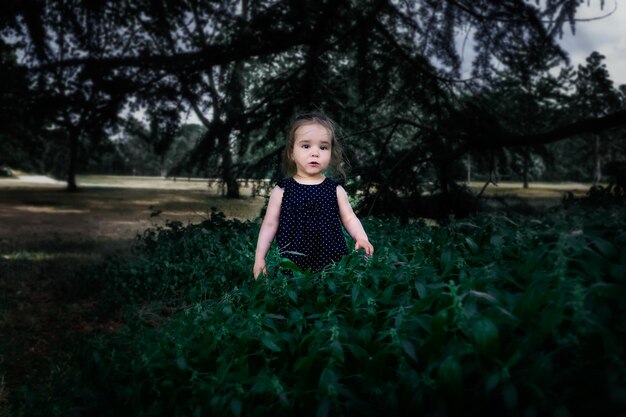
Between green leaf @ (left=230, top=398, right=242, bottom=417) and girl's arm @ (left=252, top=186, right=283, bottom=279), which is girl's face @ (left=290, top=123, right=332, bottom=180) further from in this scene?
green leaf @ (left=230, top=398, right=242, bottom=417)

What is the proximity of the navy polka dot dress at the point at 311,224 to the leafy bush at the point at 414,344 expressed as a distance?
60 cm

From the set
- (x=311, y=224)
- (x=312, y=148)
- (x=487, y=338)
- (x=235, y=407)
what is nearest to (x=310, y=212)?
(x=311, y=224)

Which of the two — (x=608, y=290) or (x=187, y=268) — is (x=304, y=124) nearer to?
(x=608, y=290)

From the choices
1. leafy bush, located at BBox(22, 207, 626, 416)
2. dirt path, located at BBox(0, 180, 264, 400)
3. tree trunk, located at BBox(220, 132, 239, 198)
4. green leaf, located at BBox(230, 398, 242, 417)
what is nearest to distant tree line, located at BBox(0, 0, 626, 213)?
tree trunk, located at BBox(220, 132, 239, 198)

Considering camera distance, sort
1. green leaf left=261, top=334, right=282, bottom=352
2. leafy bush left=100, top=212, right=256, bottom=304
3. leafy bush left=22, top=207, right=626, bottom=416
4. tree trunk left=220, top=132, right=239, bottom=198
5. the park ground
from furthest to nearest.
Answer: tree trunk left=220, top=132, right=239, bottom=198
leafy bush left=100, top=212, right=256, bottom=304
the park ground
green leaf left=261, top=334, right=282, bottom=352
leafy bush left=22, top=207, right=626, bottom=416

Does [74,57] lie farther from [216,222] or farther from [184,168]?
[216,222]

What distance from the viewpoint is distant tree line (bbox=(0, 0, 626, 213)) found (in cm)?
508

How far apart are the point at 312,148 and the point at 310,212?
1.31 ft

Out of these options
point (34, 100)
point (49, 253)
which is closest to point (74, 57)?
point (34, 100)

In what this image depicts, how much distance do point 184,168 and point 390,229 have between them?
104 inches

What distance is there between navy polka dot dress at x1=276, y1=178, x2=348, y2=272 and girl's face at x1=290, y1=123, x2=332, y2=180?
0.12 metres

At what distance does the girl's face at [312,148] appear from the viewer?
3.06m

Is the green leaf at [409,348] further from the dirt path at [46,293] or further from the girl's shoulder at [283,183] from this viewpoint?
the dirt path at [46,293]

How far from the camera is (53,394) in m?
2.71
